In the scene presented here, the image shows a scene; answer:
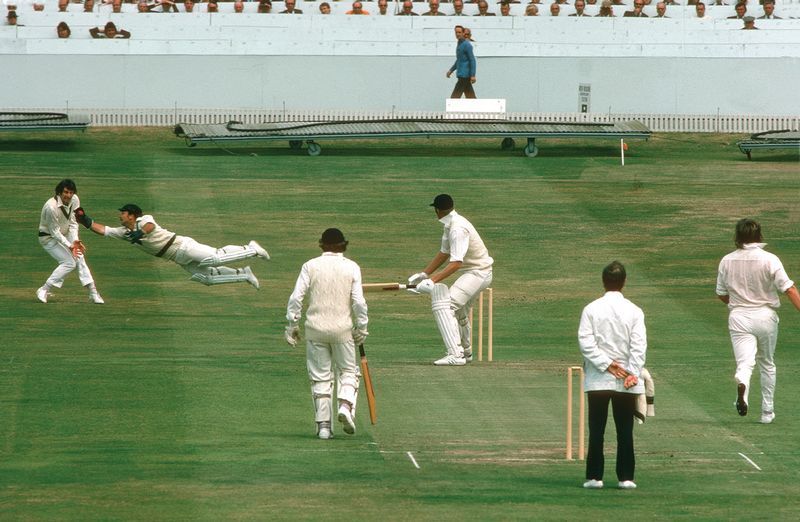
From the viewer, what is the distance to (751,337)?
533 inches

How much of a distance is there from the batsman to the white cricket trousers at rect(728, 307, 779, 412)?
3750 millimetres

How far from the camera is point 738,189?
1244 inches

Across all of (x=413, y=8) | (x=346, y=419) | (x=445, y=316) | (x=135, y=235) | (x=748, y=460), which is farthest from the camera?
(x=413, y=8)

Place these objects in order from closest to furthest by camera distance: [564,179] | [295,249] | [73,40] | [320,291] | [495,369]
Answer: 1. [320,291]
2. [495,369]
3. [295,249]
4. [564,179]
5. [73,40]

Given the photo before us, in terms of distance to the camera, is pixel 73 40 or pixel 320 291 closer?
Answer: pixel 320 291

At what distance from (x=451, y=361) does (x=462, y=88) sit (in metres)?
22.7

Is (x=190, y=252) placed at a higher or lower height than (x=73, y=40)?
lower

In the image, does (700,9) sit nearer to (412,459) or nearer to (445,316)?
(445,316)

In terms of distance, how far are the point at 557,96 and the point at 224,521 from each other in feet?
108

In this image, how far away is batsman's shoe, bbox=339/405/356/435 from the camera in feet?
41.7

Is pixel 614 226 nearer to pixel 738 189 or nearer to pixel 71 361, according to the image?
pixel 738 189

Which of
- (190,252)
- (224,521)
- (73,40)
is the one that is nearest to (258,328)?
(190,252)

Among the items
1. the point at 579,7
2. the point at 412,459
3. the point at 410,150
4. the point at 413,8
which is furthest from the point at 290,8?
the point at 412,459

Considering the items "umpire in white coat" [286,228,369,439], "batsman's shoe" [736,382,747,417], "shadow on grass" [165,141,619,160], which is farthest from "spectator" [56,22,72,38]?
"batsman's shoe" [736,382,747,417]
